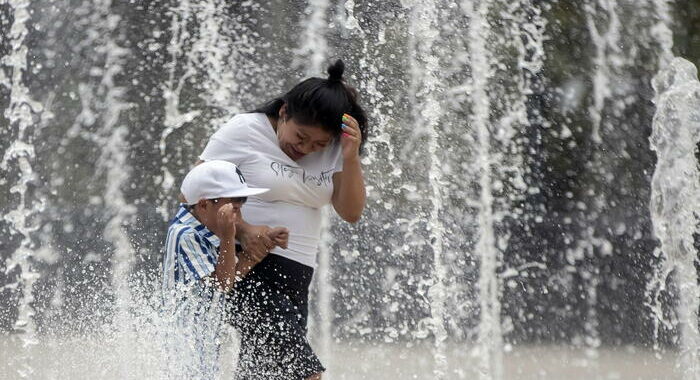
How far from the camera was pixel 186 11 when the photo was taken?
7.24 m

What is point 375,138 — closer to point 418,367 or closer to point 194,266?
point 418,367

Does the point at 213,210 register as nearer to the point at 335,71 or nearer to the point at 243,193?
the point at 243,193

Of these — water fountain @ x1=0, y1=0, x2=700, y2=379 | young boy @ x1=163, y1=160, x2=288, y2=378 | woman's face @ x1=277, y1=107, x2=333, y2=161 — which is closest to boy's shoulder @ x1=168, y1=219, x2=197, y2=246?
young boy @ x1=163, y1=160, x2=288, y2=378

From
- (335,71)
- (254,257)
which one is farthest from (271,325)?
(335,71)

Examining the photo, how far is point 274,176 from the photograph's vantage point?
2521 millimetres

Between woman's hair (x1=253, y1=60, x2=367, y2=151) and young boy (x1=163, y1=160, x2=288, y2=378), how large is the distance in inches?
7.9

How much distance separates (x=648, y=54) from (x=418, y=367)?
12.1 ft

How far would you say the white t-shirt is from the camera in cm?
253

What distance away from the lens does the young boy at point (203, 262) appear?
95.3 inches

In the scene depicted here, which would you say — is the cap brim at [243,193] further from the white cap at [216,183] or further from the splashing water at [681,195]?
the splashing water at [681,195]

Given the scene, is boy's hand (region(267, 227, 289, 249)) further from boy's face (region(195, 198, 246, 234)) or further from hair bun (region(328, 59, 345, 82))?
hair bun (region(328, 59, 345, 82))

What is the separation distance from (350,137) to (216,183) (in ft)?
1.08

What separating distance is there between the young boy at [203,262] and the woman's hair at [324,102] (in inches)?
7.9

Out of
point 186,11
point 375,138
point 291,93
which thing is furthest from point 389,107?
point 291,93
